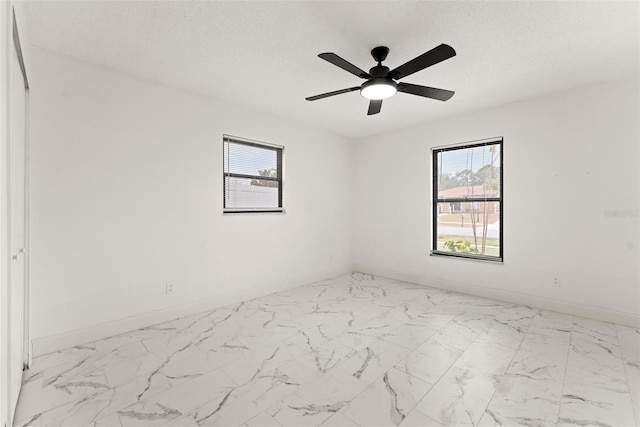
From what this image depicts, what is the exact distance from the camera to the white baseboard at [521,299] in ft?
10.3

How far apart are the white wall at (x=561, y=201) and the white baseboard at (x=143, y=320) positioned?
2.39 metres

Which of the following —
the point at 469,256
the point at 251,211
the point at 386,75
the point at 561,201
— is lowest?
the point at 469,256

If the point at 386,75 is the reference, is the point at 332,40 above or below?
above

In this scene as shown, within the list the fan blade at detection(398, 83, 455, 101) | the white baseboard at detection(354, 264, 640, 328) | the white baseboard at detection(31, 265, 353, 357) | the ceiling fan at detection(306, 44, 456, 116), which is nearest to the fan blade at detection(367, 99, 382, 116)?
the ceiling fan at detection(306, 44, 456, 116)

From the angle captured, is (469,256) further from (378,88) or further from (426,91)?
(378,88)

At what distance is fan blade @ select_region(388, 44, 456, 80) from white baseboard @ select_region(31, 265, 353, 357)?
3.12 meters

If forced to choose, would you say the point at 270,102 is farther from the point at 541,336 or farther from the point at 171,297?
the point at 541,336

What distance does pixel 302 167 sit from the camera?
15.6 ft

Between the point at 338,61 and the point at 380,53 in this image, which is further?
the point at 380,53

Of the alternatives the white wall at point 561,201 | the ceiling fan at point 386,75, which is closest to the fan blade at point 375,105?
the ceiling fan at point 386,75

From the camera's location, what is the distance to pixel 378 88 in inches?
99.9

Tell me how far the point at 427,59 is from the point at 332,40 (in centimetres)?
79

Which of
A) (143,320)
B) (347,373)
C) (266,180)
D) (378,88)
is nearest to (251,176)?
(266,180)

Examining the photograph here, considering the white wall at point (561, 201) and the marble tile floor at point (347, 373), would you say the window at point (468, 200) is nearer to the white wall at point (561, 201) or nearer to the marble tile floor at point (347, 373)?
the white wall at point (561, 201)
